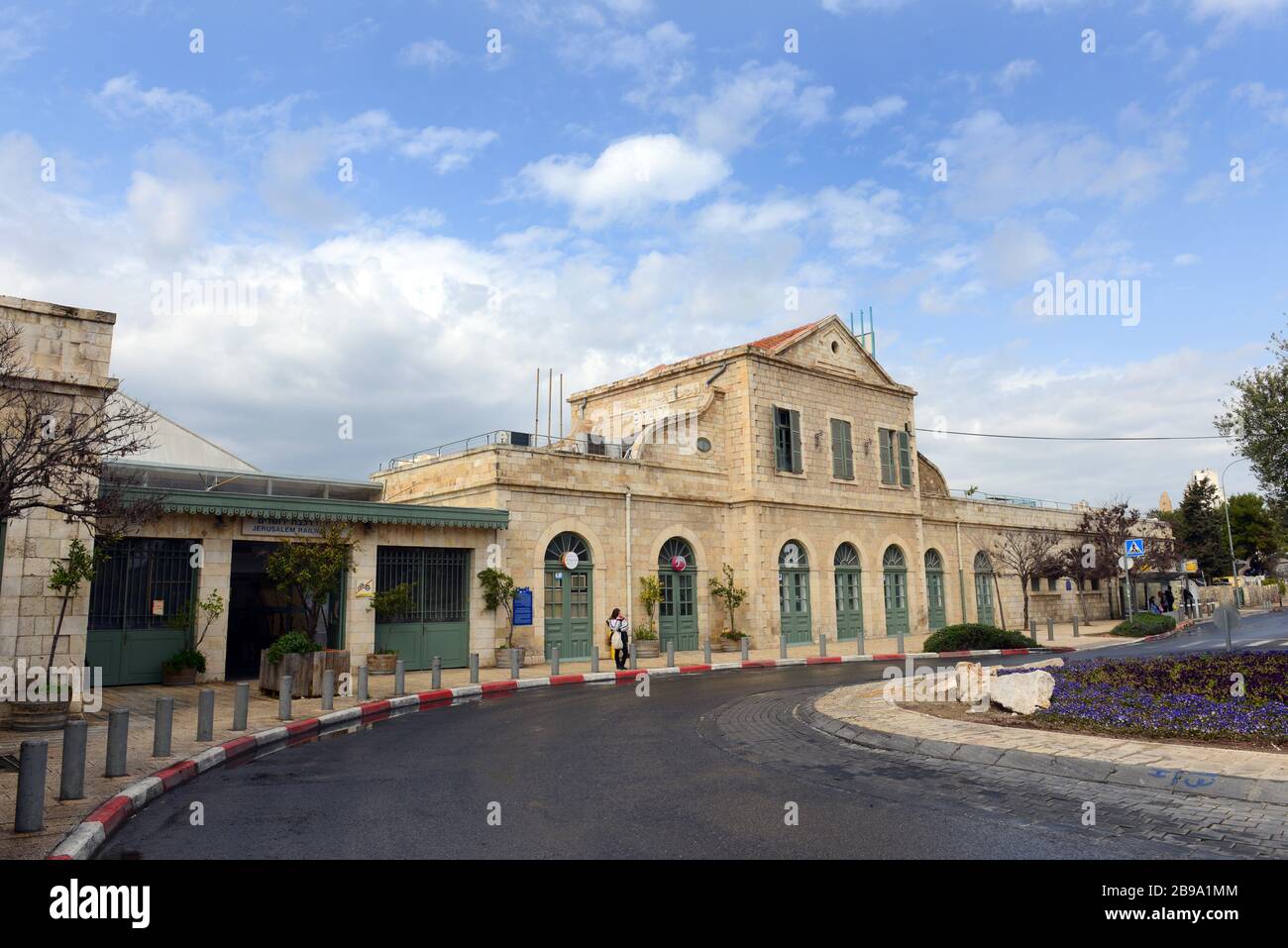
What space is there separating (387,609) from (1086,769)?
14.1 meters

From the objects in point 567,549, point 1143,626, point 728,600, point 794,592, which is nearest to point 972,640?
point 794,592

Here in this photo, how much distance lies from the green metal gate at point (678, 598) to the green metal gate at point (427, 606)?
20.1 feet

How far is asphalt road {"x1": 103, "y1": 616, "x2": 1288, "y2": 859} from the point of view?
18.9 ft

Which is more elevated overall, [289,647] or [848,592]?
[848,592]

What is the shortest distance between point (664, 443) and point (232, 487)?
12.0 m

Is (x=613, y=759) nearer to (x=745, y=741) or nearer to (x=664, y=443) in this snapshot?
(x=745, y=741)

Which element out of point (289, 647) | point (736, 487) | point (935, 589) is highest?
point (736, 487)

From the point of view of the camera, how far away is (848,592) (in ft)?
96.9

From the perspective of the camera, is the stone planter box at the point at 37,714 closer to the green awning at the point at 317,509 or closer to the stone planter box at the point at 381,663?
the green awning at the point at 317,509

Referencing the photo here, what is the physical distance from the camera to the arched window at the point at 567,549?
72.7ft

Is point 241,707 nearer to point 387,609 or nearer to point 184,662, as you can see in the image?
point 184,662

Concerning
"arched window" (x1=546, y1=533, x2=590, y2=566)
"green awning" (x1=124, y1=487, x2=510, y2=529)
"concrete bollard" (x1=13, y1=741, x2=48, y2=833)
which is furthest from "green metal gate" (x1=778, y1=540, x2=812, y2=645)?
"concrete bollard" (x1=13, y1=741, x2=48, y2=833)

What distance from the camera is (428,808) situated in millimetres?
6941
